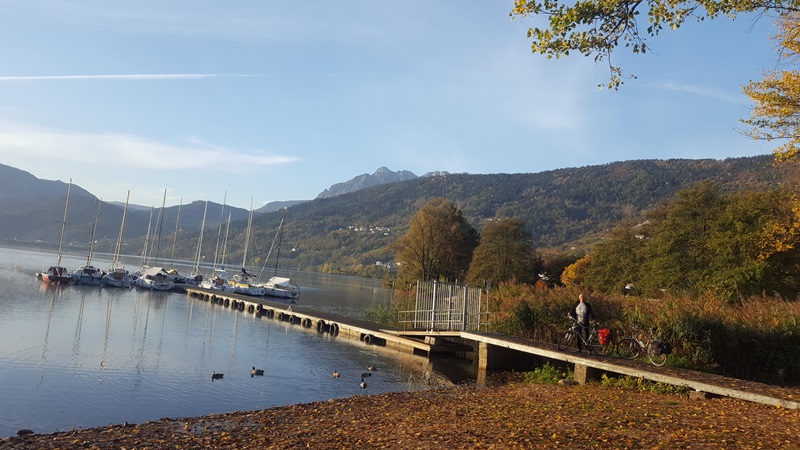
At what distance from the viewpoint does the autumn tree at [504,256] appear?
61281 millimetres

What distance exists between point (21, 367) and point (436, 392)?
52.1ft

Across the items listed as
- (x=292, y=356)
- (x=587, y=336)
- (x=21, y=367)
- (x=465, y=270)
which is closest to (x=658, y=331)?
(x=587, y=336)

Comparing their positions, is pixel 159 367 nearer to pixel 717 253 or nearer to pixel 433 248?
pixel 717 253

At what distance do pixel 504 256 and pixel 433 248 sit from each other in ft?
31.5

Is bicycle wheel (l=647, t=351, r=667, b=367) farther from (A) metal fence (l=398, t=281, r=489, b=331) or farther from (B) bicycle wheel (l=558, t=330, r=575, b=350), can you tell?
(A) metal fence (l=398, t=281, r=489, b=331)

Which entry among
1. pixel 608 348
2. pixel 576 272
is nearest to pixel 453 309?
pixel 608 348

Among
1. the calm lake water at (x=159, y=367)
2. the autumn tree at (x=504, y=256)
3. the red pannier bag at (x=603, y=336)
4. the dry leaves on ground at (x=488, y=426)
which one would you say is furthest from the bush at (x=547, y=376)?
the autumn tree at (x=504, y=256)

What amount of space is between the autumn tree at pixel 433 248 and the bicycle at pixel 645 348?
47027 millimetres

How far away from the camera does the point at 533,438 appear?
31.9 ft

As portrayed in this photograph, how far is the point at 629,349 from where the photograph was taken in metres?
19.3

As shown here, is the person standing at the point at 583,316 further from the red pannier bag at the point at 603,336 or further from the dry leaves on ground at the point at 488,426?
the dry leaves on ground at the point at 488,426

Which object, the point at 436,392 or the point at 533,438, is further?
the point at 436,392

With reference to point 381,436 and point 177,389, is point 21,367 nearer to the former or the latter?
point 177,389

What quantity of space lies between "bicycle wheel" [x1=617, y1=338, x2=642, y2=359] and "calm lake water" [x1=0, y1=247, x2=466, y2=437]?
6767 mm
